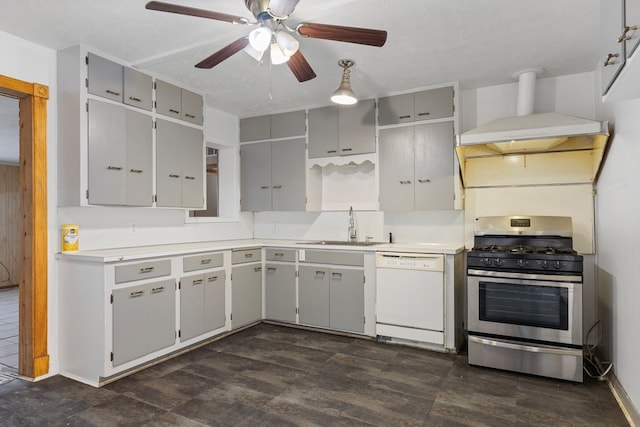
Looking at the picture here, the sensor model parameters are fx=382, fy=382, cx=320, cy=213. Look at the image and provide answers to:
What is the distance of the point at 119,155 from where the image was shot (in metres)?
3.14

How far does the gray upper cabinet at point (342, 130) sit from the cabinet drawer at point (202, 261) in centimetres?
154

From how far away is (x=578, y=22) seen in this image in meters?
2.52

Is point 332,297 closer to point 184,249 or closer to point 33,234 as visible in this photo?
point 184,249

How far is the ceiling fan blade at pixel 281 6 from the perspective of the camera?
1.79 metres

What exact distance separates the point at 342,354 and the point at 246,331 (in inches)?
46.3

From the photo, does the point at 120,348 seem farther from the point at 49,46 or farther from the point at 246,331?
the point at 49,46

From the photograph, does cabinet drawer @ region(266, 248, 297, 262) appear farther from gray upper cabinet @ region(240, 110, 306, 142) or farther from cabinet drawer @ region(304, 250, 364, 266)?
gray upper cabinet @ region(240, 110, 306, 142)

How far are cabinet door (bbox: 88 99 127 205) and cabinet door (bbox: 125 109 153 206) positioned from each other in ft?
0.15

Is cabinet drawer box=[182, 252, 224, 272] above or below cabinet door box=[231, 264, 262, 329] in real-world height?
above

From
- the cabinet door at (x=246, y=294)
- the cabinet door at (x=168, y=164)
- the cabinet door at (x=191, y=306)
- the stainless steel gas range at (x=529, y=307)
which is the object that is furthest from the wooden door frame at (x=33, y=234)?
the stainless steel gas range at (x=529, y=307)

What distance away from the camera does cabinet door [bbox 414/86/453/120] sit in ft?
11.9

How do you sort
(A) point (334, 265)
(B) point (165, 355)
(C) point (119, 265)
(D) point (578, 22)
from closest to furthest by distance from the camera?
1. (D) point (578, 22)
2. (C) point (119, 265)
3. (B) point (165, 355)
4. (A) point (334, 265)

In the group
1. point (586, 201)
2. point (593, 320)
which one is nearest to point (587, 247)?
point (586, 201)

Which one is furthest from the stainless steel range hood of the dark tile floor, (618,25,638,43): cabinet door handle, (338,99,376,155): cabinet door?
the dark tile floor
